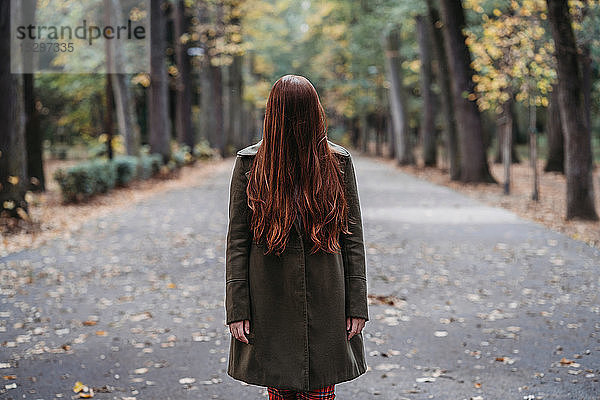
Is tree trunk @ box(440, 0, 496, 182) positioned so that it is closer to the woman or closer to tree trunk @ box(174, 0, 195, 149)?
tree trunk @ box(174, 0, 195, 149)

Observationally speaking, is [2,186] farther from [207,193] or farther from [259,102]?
[259,102]

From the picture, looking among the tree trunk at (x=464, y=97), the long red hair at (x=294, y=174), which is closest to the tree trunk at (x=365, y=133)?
the tree trunk at (x=464, y=97)

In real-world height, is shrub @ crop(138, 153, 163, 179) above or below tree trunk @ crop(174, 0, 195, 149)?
below

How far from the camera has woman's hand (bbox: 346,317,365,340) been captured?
3.30m

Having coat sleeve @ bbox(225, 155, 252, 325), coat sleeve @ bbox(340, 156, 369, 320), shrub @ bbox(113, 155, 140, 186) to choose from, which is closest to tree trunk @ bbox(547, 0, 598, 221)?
coat sleeve @ bbox(340, 156, 369, 320)

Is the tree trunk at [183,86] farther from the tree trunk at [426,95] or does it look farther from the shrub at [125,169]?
the shrub at [125,169]

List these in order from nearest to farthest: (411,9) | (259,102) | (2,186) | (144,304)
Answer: (144,304)
(2,186)
(411,9)
(259,102)

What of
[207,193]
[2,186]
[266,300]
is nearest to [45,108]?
[207,193]

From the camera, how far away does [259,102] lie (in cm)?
5859

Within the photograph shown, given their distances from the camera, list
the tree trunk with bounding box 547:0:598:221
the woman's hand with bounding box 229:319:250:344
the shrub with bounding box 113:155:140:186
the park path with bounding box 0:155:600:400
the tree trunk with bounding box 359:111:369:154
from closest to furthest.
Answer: the woman's hand with bounding box 229:319:250:344
the park path with bounding box 0:155:600:400
the tree trunk with bounding box 547:0:598:221
the shrub with bounding box 113:155:140:186
the tree trunk with bounding box 359:111:369:154

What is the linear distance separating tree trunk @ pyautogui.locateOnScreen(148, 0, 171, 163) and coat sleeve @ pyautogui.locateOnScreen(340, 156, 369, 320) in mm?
24357

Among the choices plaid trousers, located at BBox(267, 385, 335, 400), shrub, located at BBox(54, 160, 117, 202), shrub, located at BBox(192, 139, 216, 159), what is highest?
plaid trousers, located at BBox(267, 385, 335, 400)

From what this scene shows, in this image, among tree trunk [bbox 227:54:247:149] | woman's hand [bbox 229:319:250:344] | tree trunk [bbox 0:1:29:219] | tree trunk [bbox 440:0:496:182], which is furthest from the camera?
tree trunk [bbox 227:54:247:149]

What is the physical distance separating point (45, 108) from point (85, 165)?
28.4 m
